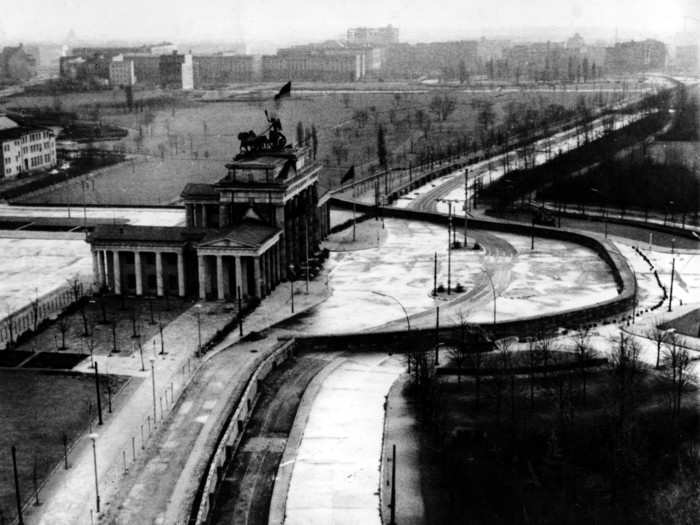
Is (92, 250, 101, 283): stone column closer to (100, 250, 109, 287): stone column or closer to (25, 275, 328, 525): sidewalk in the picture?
(100, 250, 109, 287): stone column

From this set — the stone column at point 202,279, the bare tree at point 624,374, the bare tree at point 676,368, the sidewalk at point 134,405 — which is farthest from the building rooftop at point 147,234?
the bare tree at point 676,368

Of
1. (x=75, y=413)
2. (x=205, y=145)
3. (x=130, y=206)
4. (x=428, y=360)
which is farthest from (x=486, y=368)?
(x=205, y=145)

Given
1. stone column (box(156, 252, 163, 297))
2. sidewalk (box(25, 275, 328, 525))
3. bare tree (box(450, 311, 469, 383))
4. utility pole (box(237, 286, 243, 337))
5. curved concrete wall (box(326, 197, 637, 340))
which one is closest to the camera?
sidewalk (box(25, 275, 328, 525))

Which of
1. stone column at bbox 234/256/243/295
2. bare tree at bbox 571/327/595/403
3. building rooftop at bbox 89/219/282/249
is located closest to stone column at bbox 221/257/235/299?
stone column at bbox 234/256/243/295

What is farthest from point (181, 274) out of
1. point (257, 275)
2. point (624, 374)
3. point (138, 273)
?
point (624, 374)

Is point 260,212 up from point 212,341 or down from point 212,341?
up

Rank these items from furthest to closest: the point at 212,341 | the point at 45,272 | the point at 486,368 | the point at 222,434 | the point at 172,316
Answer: the point at 45,272, the point at 172,316, the point at 212,341, the point at 486,368, the point at 222,434

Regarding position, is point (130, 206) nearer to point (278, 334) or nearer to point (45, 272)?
point (45, 272)
